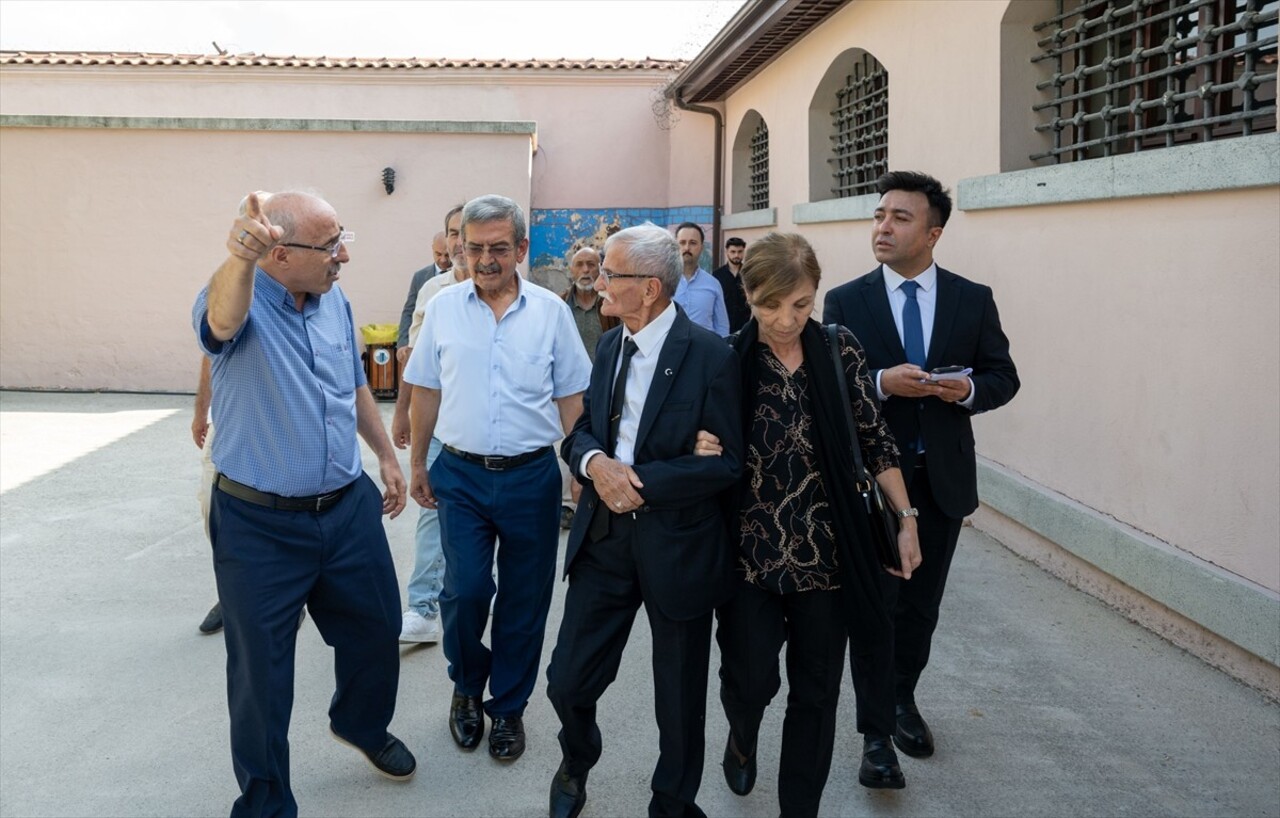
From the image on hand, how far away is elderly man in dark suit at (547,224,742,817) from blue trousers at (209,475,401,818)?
2.17 feet

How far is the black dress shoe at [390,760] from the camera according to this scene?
12.3ft

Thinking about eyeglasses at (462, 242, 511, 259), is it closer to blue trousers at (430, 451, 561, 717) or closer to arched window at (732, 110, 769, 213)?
blue trousers at (430, 451, 561, 717)

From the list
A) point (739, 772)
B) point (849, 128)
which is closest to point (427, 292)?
point (739, 772)

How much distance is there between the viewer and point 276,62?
1722 centimetres

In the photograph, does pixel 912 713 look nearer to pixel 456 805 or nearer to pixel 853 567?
pixel 853 567

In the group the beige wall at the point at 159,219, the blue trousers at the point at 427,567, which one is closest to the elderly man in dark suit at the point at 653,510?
the blue trousers at the point at 427,567

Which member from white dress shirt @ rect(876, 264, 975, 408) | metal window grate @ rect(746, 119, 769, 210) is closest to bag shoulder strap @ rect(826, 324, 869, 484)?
white dress shirt @ rect(876, 264, 975, 408)

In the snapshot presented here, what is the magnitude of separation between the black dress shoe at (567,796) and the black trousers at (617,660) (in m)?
0.15

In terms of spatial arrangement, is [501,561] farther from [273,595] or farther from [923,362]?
[923,362]

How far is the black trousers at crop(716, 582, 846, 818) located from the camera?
3.29 m

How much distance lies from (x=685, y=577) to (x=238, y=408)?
53.2 inches

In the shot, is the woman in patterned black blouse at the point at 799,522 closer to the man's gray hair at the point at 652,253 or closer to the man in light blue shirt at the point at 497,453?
the man's gray hair at the point at 652,253

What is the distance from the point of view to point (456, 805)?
3.63 metres

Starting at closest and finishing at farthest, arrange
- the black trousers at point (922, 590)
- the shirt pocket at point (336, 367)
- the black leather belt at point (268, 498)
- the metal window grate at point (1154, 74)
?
the black leather belt at point (268, 498), the shirt pocket at point (336, 367), the black trousers at point (922, 590), the metal window grate at point (1154, 74)
